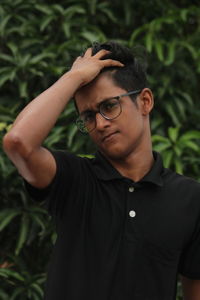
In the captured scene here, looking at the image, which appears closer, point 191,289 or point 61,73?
point 191,289

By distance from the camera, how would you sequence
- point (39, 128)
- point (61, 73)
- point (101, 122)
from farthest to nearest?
point (61, 73) → point (101, 122) → point (39, 128)

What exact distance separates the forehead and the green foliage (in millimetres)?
1598

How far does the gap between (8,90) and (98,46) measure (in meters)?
2.18

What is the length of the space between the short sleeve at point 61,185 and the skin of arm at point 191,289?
0.57 metres

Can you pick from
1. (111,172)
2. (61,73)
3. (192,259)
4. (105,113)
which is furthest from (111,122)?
(61,73)

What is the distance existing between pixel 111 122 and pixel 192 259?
576mm

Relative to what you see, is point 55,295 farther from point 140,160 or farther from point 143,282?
point 140,160

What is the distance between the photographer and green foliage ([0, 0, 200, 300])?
370cm

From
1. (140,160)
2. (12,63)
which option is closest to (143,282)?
(140,160)

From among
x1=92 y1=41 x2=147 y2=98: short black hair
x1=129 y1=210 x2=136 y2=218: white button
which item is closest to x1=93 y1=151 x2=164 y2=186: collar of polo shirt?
x1=129 y1=210 x2=136 y2=218: white button

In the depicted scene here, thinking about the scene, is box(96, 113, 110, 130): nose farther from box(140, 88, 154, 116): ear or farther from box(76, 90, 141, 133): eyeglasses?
box(140, 88, 154, 116): ear

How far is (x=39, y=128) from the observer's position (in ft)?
5.94

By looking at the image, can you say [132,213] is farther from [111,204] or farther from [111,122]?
[111,122]

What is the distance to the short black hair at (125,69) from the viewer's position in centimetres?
208
